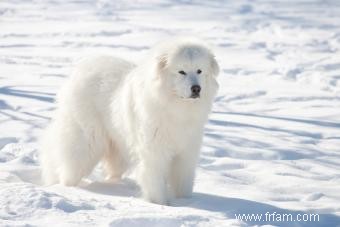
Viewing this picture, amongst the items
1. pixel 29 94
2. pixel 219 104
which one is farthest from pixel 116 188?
pixel 29 94

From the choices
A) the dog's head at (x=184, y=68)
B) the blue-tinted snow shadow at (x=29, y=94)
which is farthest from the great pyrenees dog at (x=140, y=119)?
the blue-tinted snow shadow at (x=29, y=94)

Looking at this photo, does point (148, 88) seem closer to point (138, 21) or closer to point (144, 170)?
point (144, 170)

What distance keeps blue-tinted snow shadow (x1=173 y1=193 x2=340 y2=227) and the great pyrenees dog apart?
0.25 meters

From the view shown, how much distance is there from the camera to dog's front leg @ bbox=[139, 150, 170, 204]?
5.82 metres

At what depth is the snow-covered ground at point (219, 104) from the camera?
5.13 metres

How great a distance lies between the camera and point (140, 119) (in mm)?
5871

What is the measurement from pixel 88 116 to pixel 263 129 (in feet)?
11.9

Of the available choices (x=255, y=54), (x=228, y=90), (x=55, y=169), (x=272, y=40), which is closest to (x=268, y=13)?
(x=272, y=40)

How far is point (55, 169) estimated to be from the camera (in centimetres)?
670

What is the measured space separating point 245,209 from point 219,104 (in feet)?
18.1

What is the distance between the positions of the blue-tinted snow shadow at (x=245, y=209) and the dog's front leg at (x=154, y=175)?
187 mm

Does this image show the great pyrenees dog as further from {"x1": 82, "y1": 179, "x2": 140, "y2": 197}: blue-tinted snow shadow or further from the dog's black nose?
{"x1": 82, "y1": 179, "x2": 140, "y2": 197}: blue-tinted snow shadow

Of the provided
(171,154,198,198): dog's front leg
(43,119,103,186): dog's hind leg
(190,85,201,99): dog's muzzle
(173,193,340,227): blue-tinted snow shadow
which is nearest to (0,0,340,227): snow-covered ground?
(173,193,340,227): blue-tinted snow shadow

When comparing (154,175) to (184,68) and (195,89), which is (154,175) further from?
(184,68)
